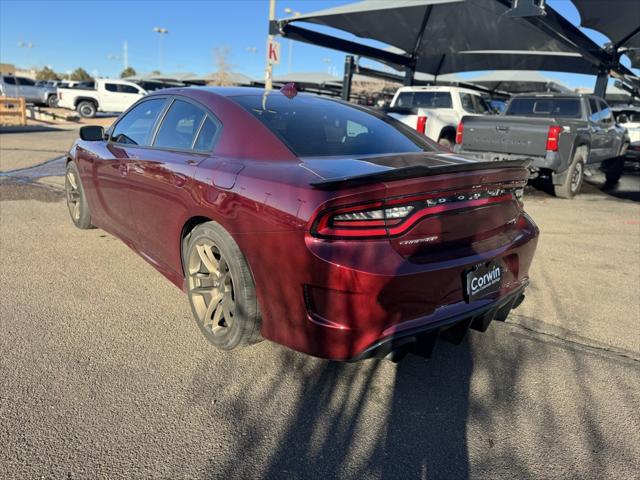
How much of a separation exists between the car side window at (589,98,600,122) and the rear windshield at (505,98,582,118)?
1.15 ft

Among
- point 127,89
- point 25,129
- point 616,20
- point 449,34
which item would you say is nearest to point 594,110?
point 616,20

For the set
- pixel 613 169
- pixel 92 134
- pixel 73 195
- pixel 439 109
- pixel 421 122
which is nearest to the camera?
pixel 92 134

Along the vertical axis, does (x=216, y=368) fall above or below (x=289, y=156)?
below

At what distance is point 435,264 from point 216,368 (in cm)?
135

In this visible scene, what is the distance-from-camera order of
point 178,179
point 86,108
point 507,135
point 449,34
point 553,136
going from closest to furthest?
point 178,179
point 553,136
point 507,135
point 449,34
point 86,108

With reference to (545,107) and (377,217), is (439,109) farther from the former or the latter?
(377,217)

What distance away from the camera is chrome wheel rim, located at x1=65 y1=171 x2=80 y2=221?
16.8 feet

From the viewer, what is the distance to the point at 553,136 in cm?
766

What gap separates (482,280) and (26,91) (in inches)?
1322

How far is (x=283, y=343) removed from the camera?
243cm

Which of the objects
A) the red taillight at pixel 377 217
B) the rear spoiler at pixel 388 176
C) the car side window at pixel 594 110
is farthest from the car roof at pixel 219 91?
the car side window at pixel 594 110

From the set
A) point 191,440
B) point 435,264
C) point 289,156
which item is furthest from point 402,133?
point 191,440

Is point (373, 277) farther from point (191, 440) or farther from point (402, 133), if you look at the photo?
point (402, 133)

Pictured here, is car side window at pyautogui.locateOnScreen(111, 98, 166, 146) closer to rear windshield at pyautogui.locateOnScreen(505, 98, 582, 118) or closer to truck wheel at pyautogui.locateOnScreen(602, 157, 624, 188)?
rear windshield at pyautogui.locateOnScreen(505, 98, 582, 118)
